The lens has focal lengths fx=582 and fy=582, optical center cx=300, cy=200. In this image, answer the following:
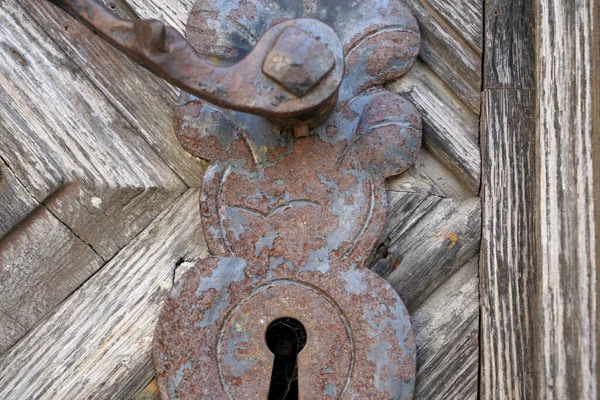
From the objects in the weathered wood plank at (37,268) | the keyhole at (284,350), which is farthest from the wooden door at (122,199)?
the keyhole at (284,350)

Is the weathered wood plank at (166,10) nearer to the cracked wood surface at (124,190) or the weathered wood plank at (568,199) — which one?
the cracked wood surface at (124,190)

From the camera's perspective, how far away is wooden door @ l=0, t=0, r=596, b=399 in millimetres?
737

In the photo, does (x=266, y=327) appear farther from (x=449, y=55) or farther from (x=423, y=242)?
(x=449, y=55)

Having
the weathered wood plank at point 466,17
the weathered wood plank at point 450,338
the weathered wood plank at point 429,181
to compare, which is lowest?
the weathered wood plank at point 450,338

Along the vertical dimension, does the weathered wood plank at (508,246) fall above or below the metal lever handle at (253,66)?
below

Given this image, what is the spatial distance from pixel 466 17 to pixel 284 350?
19.5 inches

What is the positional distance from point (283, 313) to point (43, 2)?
0.52m

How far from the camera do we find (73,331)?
2.44 feet

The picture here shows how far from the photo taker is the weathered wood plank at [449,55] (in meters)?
0.76

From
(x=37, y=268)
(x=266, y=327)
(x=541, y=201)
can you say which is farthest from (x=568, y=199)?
(x=37, y=268)

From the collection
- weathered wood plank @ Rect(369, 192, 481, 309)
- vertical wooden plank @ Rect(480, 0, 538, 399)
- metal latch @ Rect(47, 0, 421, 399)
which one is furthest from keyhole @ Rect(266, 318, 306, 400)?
vertical wooden plank @ Rect(480, 0, 538, 399)

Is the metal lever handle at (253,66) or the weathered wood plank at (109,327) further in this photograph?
the weathered wood plank at (109,327)

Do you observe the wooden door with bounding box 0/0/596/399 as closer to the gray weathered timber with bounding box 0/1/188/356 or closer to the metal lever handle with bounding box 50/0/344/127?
the gray weathered timber with bounding box 0/1/188/356

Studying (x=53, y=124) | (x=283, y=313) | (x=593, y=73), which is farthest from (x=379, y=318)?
(x=53, y=124)
